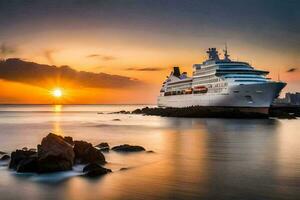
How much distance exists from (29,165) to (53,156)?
131 centimetres

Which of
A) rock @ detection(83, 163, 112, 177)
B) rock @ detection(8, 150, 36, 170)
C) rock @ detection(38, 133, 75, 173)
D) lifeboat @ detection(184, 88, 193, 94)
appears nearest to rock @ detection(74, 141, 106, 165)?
rock @ detection(38, 133, 75, 173)

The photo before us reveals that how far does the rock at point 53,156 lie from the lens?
1848 centimetres

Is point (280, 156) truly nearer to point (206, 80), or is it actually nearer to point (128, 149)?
point (128, 149)

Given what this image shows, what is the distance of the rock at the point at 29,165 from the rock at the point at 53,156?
22 cm

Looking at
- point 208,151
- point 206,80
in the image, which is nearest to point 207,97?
point 206,80

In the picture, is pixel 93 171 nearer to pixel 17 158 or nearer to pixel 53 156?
pixel 53 156

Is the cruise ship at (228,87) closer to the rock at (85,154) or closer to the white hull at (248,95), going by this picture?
the white hull at (248,95)

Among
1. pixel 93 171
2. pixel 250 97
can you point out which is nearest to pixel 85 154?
pixel 93 171

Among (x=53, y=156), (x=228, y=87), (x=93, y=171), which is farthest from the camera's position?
(x=228, y=87)

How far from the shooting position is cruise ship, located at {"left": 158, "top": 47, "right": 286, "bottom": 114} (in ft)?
251

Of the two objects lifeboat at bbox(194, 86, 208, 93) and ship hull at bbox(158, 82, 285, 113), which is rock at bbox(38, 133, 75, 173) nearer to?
ship hull at bbox(158, 82, 285, 113)

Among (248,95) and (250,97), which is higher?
(248,95)

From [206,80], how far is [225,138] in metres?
55.5

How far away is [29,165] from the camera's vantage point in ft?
62.1
